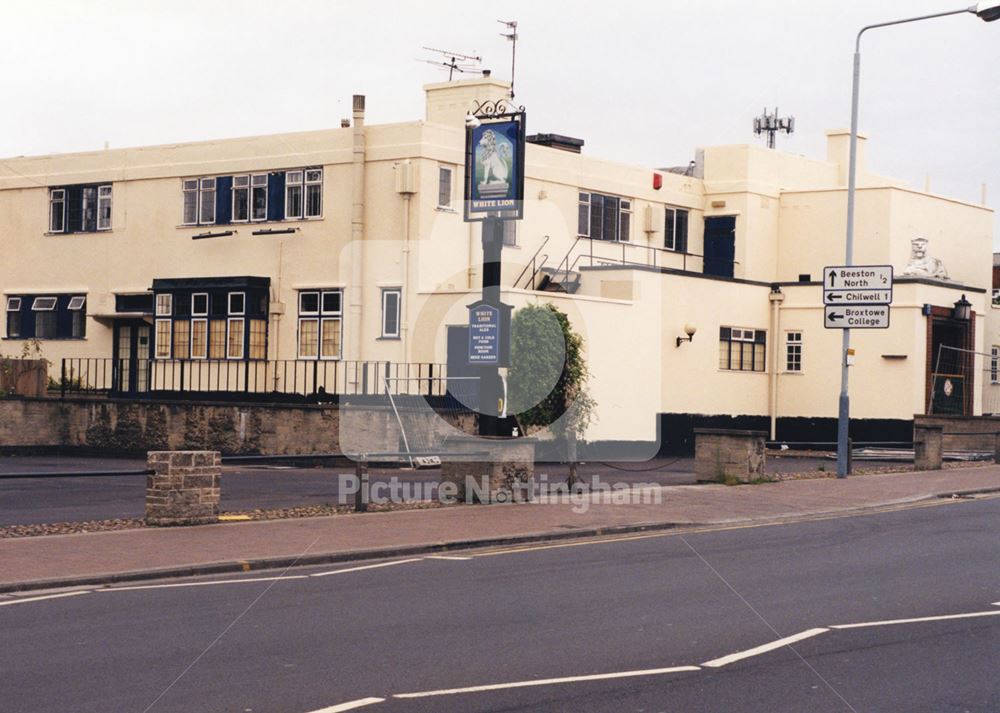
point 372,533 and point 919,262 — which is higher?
point 919,262

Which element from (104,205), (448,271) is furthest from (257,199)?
(448,271)

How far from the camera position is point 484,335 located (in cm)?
2236

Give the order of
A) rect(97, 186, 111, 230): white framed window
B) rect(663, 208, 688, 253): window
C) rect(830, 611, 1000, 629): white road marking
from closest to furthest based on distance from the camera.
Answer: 1. rect(830, 611, 1000, 629): white road marking
2. rect(97, 186, 111, 230): white framed window
3. rect(663, 208, 688, 253): window

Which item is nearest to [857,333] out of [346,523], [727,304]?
[727,304]

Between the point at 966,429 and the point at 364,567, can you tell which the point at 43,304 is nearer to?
the point at 966,429

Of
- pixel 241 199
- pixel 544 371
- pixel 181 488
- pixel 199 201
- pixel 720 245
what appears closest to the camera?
pixel 181 488

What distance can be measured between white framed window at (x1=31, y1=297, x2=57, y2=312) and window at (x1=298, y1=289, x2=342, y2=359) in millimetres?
9497

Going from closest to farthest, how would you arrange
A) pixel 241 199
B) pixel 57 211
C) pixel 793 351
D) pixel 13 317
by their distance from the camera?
pixel 241 199, pixel 57 211, pixel 13 317, pixel 793 351

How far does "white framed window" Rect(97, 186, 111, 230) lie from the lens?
41812 millimetres

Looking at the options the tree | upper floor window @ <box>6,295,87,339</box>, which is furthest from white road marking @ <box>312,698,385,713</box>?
upper floor window @ <box>6,295,87,339</box>

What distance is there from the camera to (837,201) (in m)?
44.8

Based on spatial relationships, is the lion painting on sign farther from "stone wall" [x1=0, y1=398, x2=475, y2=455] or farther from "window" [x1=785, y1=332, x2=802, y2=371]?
"window" [x1=785, y1=332, x2=802, y2=371]

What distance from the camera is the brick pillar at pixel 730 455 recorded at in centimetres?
2681

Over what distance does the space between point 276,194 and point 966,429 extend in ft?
73.7
